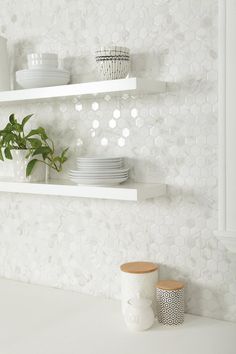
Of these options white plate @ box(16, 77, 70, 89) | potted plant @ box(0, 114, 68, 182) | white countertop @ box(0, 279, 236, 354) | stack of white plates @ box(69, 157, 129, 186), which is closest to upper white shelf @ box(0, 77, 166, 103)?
white plate @ box(16, 77, 70, 89)

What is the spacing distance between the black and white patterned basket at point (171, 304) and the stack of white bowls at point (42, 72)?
0.91 meters

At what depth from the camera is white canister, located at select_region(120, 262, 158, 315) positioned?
1801mm

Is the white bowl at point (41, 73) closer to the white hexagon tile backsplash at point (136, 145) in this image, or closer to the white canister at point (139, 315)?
the white hexagon tile backsplash at point (136, 145)

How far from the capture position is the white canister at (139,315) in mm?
1692

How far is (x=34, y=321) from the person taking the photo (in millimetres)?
1833

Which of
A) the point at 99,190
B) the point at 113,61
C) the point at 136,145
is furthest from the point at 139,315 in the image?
the point at 113,61

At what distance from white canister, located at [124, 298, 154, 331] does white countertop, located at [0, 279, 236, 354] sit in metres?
0.02

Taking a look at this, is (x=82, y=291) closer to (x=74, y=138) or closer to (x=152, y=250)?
(x=152, y=250)

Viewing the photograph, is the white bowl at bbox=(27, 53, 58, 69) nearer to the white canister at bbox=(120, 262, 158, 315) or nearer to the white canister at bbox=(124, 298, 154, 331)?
the white canister at bbox=(120, 262, 158, 315)

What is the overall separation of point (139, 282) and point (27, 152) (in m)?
0.72

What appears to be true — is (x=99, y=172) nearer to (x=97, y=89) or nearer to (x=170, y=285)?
(x=97, y=89)

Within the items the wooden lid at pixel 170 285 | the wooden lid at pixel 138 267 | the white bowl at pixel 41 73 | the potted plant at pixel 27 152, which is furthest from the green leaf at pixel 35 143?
the wooden lid at pixel 170 285

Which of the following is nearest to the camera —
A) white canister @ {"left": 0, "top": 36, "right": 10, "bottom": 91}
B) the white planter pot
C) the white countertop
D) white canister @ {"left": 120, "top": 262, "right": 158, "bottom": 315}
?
the white countertop

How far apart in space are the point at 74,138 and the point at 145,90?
45 centimetres
